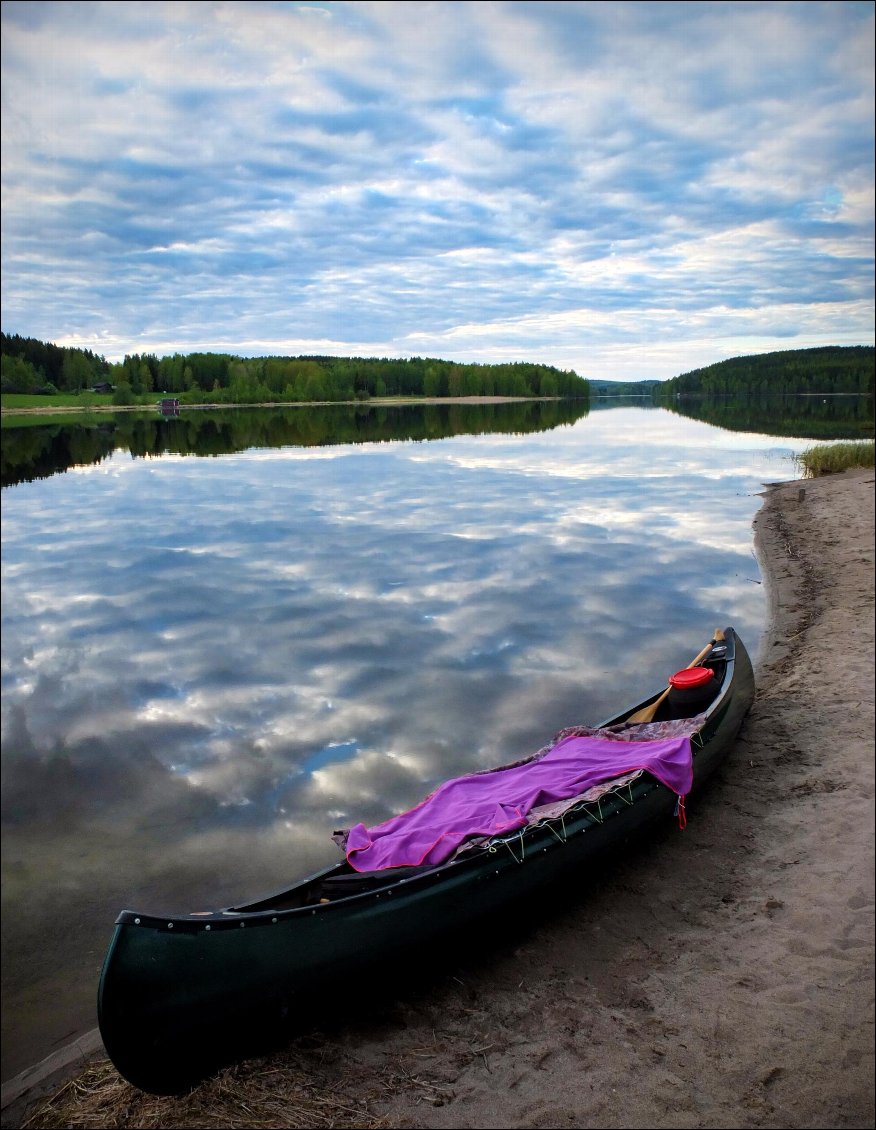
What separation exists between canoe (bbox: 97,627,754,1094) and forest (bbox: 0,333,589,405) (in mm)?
124785

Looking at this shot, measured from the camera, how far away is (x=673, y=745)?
7375 millimetres

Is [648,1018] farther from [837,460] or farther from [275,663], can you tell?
[837,460]

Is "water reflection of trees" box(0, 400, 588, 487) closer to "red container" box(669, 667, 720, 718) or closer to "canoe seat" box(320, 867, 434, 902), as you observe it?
"red container" box(669, 667, 720, 718)

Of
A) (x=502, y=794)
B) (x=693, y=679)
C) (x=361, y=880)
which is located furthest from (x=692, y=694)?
(x=361, y=880)

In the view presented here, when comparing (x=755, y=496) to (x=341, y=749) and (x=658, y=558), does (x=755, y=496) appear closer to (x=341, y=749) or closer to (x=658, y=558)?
(x=658, y=558)

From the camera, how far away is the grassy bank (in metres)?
30.3

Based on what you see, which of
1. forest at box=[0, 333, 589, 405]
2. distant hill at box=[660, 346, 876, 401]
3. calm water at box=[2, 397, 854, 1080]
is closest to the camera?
calm water at box=[2, 397, 854, 1080]

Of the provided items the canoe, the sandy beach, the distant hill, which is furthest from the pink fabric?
the distant hill

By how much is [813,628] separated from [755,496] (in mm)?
15206

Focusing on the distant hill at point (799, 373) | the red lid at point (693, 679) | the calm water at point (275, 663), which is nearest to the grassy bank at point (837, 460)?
the calm water at point (275, 663)

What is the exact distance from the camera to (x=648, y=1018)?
5180 mm

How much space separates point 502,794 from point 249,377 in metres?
152

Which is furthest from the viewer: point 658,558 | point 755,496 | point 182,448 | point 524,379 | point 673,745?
point 524,379

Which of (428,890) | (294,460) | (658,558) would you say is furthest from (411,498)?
(428,890)
